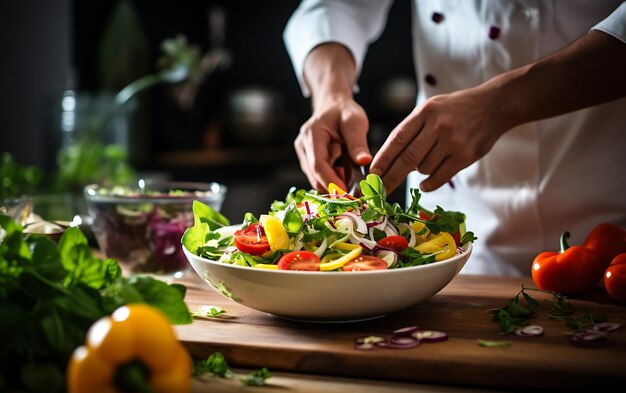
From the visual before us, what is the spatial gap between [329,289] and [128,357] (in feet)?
1.12

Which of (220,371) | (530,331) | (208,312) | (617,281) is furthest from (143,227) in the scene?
(617,281)

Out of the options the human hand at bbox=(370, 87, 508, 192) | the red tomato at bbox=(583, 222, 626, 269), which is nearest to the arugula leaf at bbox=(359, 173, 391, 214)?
the human hand at bbox=(370, 87, 508, 192)

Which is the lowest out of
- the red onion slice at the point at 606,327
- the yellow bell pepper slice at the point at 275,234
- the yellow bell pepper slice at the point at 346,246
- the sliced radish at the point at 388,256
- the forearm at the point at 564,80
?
the red onion slice at the point at 606,327

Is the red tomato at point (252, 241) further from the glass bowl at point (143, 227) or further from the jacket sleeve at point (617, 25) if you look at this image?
the jacket sleeve at point (617, 25)

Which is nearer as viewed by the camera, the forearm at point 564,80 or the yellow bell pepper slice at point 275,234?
the yellow bell pepper slice at point 275,234

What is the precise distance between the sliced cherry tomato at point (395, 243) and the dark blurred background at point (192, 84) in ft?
A: 6.93

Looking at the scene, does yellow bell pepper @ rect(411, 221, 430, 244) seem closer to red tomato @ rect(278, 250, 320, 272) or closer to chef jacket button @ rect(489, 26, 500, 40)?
red tomato @ rect(278, 250, 320, 272)

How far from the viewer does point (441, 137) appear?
1.20m

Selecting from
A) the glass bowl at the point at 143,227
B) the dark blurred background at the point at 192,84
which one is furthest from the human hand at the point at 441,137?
the dark blurred background at the point at 192,84

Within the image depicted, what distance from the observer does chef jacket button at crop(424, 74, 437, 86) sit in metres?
1.73

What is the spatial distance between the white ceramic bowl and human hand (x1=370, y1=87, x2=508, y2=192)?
0.23 metres

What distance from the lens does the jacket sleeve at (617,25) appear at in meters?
1.18

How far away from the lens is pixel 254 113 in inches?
160

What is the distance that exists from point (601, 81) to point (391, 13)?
10.8 ft
